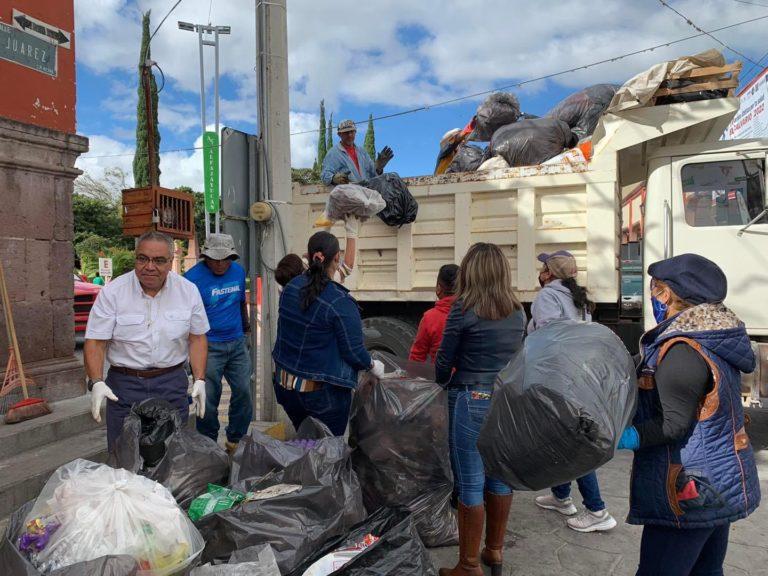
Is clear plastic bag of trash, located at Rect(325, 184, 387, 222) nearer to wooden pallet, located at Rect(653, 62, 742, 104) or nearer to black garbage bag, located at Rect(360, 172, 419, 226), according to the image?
black garbage bag, located at Rect(360, 172, 419, 226)

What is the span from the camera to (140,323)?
2.65 m

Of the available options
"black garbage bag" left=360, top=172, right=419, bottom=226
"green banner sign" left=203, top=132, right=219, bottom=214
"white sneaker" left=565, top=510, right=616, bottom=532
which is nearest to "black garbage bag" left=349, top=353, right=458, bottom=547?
"white sneaker" left=565, top=510, right=616, bottom=532

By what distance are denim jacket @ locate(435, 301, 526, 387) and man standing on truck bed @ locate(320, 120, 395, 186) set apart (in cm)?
280

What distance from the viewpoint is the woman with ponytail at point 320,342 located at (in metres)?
2.70

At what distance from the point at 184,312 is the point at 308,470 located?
3.61ft

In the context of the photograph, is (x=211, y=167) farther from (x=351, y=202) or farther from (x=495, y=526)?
(x=495, y=526)

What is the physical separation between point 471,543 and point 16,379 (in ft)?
10.7

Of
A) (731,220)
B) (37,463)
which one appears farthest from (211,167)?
(731,220)

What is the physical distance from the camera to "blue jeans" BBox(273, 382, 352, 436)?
2.77 m

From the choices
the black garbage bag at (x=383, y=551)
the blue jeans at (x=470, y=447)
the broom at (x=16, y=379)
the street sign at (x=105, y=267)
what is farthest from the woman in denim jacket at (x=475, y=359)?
the street sign at (x=105, y=267)

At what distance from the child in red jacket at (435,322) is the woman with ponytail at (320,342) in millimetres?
548

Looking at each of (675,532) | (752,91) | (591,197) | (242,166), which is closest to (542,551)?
(675,532)

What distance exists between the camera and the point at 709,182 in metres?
4.29

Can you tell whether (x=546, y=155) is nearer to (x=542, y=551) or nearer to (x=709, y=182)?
(x=709, y=182)
